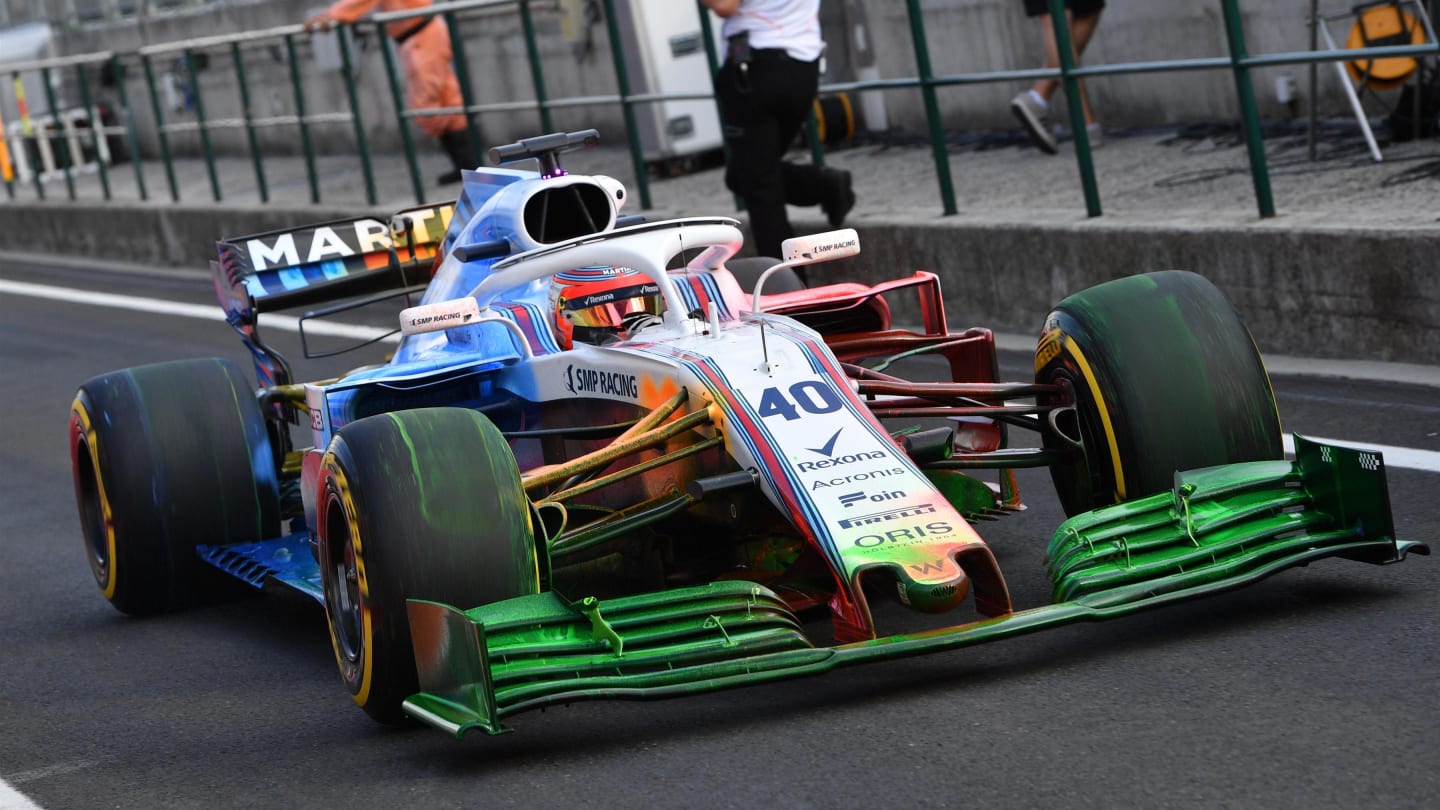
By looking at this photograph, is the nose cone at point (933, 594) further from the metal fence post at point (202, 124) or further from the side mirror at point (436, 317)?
the metal fence post at point (202, 124)

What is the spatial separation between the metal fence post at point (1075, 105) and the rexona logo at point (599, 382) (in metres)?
4.02

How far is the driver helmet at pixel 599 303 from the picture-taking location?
640cm

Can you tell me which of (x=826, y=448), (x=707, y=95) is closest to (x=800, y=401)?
(x=826, y=448)

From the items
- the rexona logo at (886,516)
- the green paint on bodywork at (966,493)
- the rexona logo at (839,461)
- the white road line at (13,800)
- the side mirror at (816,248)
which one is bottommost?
the white road line at (13,800)

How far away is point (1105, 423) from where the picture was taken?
5.50 m

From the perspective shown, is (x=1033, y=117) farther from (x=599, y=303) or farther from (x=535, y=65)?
(x=599, y=303)

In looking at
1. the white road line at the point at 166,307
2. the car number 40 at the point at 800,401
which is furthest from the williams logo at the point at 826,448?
the white road line at the point at 166,307

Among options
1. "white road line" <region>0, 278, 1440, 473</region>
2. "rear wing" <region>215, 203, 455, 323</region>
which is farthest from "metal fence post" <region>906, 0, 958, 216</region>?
"white road line" <region>0, 278, 1440, 473</region>

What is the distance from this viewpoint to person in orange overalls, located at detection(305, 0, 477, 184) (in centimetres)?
1523

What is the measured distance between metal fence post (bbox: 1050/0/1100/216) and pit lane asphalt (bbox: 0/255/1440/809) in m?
3.28

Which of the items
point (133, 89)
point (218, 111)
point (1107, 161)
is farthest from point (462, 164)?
point (133, 89)

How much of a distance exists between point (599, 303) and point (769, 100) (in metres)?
3.91

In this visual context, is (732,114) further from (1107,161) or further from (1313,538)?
(1313,538)

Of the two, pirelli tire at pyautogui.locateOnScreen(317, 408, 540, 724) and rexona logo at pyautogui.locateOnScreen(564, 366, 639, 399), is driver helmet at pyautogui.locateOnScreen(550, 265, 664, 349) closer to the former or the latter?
rexona logo at pyautogui.locateOnScreen(564, 366, 639, 399)
